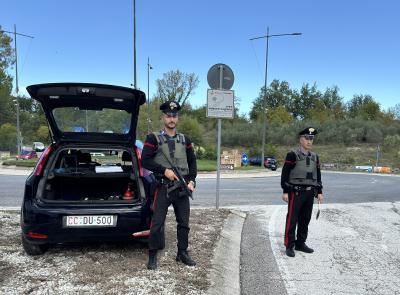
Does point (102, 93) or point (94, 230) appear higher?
point (102, 93)

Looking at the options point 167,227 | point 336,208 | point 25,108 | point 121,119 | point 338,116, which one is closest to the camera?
point 121,119

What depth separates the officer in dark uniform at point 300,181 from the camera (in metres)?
5.20

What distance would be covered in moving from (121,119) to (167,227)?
1950 mm

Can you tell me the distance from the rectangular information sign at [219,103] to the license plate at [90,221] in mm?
3996

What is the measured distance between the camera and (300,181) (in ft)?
17.1

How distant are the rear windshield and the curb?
198 cm

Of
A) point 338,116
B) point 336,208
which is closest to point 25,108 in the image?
point 338,116

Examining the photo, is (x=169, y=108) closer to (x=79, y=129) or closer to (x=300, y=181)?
(x=79, y=129)

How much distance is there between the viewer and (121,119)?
5.11m

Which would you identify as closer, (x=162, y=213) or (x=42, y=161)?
(x=162, y=213)

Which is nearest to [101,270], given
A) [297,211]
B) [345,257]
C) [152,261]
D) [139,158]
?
[152,261]

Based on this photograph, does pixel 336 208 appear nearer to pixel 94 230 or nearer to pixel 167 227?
pixel 167 227

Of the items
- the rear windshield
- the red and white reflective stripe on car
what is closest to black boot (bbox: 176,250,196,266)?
the red and white reflective stripe on car

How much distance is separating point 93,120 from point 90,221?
5.02 feet
